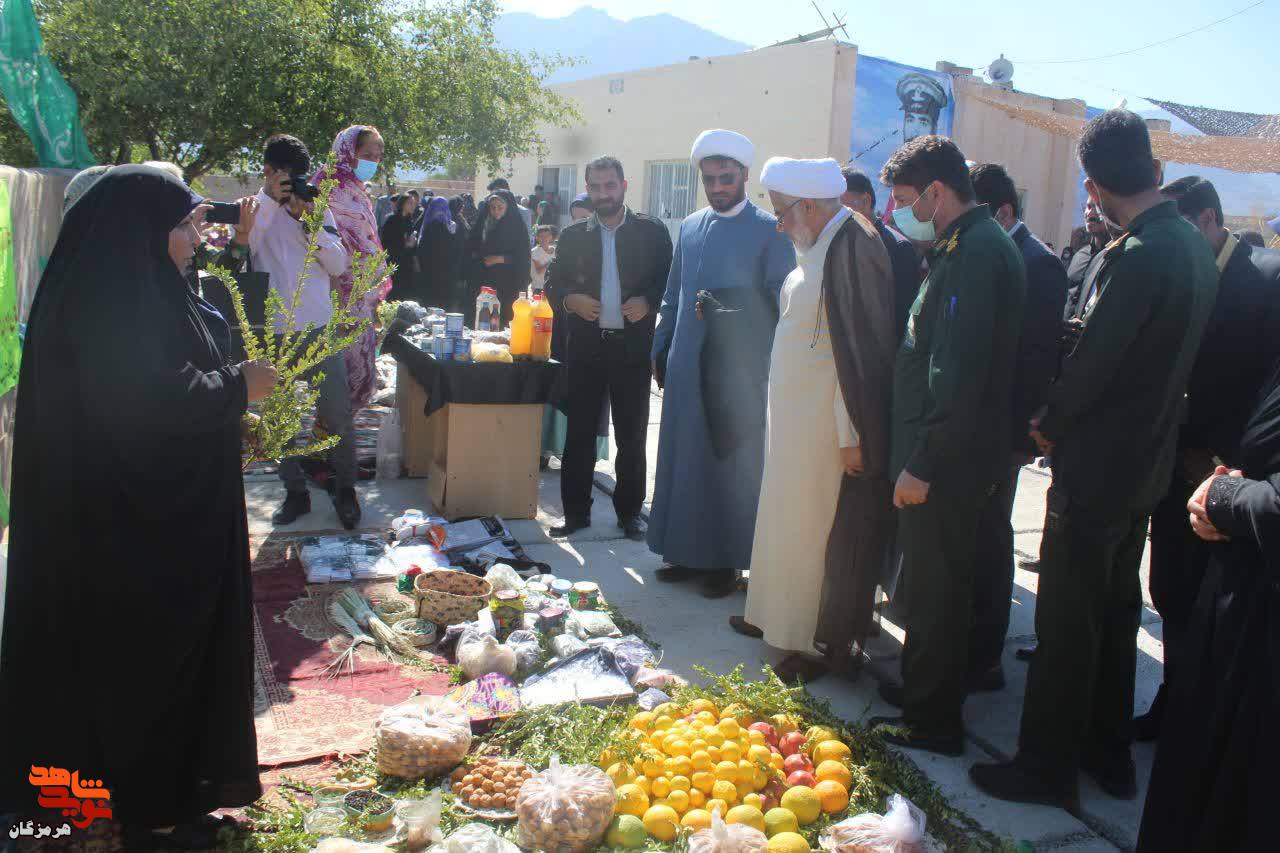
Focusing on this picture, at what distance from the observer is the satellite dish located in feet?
59.1

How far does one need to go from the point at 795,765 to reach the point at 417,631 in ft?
5.96

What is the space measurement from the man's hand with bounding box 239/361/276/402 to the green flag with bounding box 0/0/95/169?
2.25m

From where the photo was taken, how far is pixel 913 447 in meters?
3.27

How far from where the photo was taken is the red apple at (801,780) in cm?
289

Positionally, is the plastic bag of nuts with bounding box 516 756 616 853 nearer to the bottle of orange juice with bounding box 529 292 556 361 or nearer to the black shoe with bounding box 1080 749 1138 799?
the black shoe with bounding box 1080 749 1138 799

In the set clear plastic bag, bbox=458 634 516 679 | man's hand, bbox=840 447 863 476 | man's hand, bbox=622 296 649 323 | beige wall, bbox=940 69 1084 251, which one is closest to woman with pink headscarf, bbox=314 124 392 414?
man's hand, bbox=622 296 649 323

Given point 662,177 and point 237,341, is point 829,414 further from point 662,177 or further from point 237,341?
point 662,177

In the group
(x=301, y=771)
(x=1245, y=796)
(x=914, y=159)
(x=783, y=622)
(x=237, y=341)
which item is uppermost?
(x=914, y=159)

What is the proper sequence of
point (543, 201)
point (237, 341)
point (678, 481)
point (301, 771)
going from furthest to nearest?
point (543, 201) → point (237, 341) → point (678, 481) → point (301, 771)

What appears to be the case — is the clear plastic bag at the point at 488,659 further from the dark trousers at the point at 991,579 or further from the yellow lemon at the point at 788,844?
the dark trousers at the point at 991,579

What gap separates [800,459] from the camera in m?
3.84

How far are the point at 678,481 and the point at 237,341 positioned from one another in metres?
3.42

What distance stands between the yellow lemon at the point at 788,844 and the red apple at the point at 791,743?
46cm

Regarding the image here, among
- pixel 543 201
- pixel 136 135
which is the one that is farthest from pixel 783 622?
pixel 543 201
